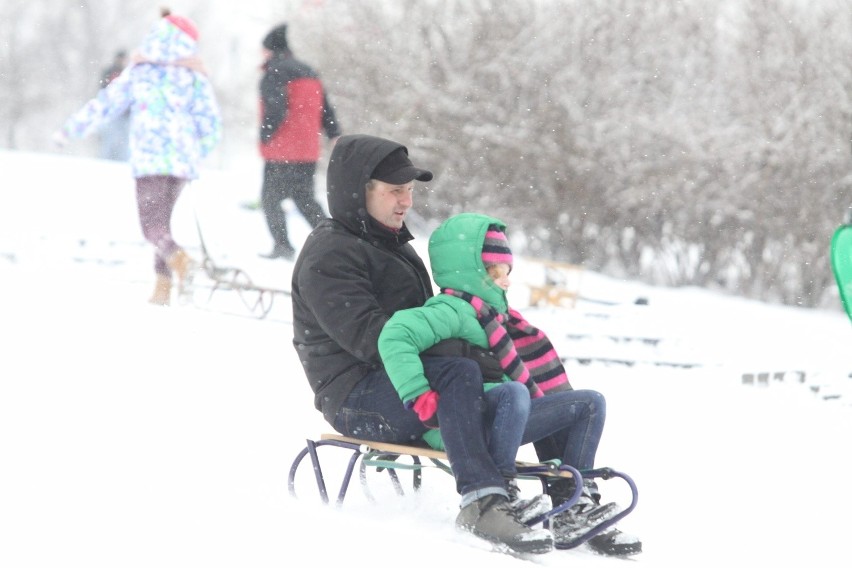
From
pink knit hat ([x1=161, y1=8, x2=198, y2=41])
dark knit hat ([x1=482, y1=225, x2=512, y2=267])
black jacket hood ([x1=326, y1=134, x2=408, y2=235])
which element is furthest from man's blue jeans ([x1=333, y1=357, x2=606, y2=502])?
pink knit hat ([x1=161, y1=8, x2=198, y2=41])

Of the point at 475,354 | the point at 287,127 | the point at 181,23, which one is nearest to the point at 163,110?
the point at 181,23

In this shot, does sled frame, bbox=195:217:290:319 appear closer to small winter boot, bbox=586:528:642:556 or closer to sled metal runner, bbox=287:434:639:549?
sled metal runner, bbox=287:434:639:549

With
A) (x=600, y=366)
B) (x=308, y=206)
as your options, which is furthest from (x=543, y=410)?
(x=308, y=206)

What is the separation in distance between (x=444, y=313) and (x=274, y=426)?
86.6 inches

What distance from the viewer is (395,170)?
4.14m

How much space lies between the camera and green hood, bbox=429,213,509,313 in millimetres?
4039

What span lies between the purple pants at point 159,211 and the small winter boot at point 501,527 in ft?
15.5

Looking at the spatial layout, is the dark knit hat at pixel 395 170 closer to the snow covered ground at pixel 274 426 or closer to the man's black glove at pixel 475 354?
the man's black glove at pixel 475 354

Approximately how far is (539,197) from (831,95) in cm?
313

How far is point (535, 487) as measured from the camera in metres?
5.30

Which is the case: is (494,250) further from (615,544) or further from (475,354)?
(615,544)

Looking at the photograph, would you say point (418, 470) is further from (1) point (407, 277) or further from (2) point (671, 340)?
(2) point (671, 340)

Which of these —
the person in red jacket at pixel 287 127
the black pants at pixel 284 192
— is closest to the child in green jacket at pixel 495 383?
the person in red jacket at pixel 287 127

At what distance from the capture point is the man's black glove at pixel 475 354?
12.9ft
